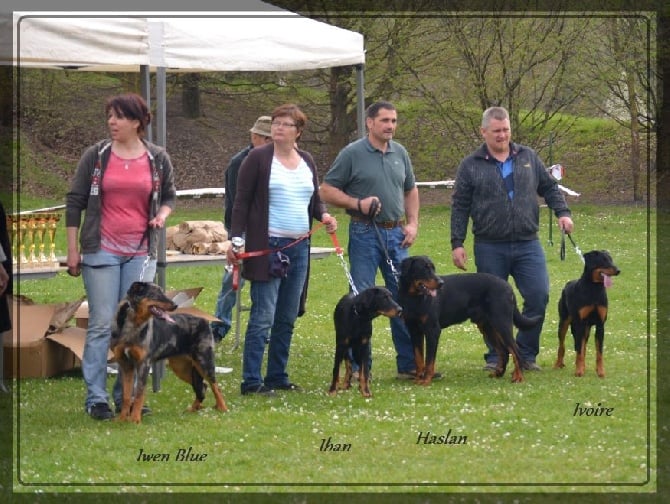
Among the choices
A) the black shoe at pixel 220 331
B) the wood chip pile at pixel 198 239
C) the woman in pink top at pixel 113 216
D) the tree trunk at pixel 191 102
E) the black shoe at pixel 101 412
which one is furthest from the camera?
the tree trunk at pixel 191 102

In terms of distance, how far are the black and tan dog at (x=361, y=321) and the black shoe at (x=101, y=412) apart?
1.59 m

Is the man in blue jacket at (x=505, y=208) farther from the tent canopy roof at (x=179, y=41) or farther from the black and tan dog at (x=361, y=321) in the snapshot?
the tent canopy roof at (x=179, y=41)

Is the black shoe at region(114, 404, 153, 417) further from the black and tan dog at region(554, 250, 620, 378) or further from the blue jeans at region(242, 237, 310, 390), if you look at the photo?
the black and tan dog at region(554, 250, 620, 378)

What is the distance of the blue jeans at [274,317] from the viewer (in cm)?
796

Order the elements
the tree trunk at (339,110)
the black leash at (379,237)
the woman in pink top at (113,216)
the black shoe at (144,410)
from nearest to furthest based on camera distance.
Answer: the woman in pink top at (113,216) < the black shoe at (144,410) < the black leash at (379,237) < the tree trunk at (339,110)

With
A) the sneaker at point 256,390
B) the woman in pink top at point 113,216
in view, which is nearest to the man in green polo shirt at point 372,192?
the sneaker at point 256,390

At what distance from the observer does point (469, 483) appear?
227 inches

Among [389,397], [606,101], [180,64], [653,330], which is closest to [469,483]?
[389,397]

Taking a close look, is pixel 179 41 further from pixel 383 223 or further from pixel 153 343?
pixel 153 343

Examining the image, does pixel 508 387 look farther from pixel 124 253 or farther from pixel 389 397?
pixel 124 253

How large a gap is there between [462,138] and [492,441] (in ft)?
72.8

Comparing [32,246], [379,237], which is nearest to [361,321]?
[379,237]

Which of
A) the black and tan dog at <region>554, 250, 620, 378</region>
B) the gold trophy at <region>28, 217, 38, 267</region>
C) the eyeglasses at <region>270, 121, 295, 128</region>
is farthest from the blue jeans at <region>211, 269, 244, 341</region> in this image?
the black and tan dog at <region>554, 250, 620, 378</region>

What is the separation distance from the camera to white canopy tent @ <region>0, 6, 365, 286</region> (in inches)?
304
